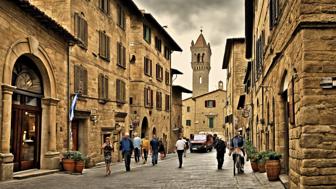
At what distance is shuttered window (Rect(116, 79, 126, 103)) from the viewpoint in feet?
90.2

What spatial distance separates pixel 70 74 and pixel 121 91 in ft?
26.7

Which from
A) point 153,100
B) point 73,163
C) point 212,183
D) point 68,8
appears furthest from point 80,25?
point 153,100

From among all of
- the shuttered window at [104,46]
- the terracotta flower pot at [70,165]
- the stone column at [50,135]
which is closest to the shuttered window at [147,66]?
the shuttered window at [104,46]

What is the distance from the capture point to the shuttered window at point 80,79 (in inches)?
816

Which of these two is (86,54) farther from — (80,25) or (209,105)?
(209,105)

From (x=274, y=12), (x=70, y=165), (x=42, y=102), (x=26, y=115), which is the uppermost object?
(x=274, y=12)

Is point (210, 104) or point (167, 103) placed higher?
point (210, 104)

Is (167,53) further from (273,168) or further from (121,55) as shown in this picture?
(273,168)

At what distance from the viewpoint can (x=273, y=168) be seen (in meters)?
13.4

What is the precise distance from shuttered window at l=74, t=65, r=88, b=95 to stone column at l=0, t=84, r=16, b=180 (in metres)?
6.25

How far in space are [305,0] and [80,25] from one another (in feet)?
46.8

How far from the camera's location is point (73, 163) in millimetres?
17547

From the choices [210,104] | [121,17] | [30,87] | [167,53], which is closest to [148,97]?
[121,17]

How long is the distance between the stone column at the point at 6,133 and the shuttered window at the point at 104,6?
1154 centimetres
